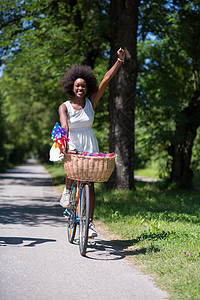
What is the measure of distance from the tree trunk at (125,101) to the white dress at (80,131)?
602cm

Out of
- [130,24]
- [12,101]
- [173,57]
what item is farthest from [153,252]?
[12,101]

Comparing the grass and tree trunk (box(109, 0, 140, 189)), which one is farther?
tree trunk (box(109, 0, 140, 189))

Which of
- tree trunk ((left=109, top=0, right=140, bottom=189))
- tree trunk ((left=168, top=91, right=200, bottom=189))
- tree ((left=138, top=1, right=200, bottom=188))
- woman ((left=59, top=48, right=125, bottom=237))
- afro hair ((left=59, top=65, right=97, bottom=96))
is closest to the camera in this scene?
woman ((left=59, top=48, right=125, bottom=237))

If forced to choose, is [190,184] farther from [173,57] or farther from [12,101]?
[12,101]

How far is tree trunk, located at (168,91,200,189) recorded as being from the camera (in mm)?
14695

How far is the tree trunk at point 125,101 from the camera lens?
11.2 m

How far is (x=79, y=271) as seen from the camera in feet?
13.6

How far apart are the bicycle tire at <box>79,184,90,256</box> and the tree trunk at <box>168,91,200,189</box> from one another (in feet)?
32.6

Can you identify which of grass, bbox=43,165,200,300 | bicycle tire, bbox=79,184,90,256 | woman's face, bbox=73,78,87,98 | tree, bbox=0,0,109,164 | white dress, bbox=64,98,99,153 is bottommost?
grass, bbox=43,165,200,300

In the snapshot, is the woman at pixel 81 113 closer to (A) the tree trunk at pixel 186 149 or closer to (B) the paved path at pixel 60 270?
(B) the paved path at pixel 60 270

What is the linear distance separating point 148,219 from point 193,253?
235cm

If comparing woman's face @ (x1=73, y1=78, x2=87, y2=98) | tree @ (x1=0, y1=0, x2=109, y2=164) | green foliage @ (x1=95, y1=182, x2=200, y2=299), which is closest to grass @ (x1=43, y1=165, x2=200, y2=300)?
green foliage @ (x1=95, y1=182, x2=200, y2=299)

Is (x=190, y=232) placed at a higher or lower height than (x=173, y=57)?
lower

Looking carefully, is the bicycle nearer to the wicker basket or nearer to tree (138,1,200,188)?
the wicker basket
